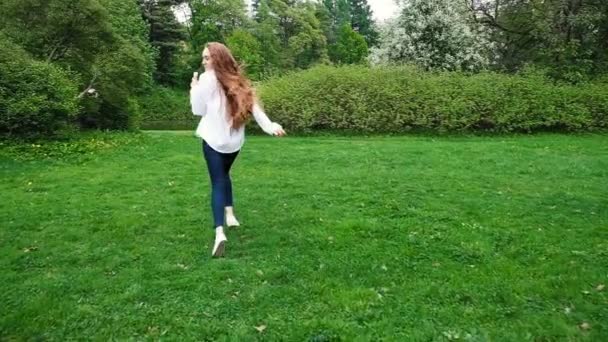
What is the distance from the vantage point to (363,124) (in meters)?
17.6

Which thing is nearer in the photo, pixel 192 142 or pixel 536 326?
pixel 536 326

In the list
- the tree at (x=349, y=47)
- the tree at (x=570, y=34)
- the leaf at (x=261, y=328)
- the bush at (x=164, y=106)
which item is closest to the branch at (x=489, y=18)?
the tree at (x=570, y=34)

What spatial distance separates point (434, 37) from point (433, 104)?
20.1 feet

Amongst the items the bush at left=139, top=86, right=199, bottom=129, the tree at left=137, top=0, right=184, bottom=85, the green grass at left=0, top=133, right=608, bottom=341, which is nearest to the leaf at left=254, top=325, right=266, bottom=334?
the green grass at left=0, top=133, right=608, bottom=341

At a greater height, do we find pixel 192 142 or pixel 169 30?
pixel 169 30

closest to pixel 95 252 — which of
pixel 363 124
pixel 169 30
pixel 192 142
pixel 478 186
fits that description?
pixel 478 186

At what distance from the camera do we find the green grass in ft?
12.3

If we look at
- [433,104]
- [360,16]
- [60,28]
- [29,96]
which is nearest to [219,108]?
[29,96]

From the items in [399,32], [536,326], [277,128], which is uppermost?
[399,32]

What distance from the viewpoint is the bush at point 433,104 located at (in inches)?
686

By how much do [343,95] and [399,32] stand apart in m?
6.12

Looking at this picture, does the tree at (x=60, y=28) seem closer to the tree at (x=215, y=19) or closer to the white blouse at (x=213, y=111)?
the white blouse at (x=213, y=111)

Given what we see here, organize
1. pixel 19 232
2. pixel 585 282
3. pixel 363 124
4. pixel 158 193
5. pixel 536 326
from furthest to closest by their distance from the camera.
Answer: pixel 363 124, pixel 158 193, pixel 19 232, pixel 585 282, pixel 536 326

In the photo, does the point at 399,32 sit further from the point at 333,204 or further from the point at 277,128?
the point at 277,128
